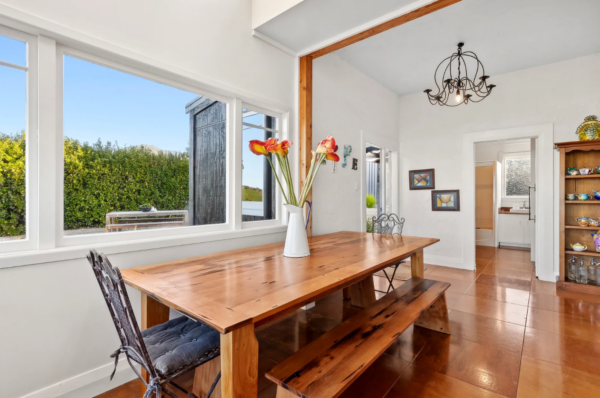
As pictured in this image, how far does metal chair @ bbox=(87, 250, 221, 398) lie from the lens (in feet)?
3.83

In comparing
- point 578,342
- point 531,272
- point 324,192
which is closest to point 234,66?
point 324,192

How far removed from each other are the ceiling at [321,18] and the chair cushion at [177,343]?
2391 mm

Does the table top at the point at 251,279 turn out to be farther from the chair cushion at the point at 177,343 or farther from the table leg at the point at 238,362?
the chair cushion at the point at 177,343

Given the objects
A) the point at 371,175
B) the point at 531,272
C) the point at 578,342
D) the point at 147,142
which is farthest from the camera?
the point at 371,175

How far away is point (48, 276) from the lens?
1.64 m

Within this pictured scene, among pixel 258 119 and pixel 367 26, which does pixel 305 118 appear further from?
pixel 367 26

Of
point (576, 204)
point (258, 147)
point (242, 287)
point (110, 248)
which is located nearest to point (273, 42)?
point (258, 147)

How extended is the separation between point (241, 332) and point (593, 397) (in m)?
2.10

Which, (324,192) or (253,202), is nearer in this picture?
(253,202)

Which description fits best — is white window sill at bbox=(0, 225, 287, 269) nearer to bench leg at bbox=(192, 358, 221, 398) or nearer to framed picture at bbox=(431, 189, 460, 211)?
bench leg at bbox=(192, 358, 221, 398)

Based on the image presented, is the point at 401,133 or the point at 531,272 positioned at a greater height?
the point at 401,133

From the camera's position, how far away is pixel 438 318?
2.54m

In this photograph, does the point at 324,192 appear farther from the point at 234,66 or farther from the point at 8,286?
the point at 8,286

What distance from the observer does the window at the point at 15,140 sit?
1.58m
